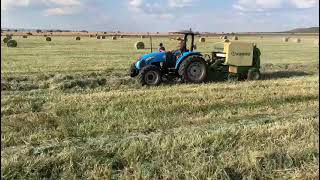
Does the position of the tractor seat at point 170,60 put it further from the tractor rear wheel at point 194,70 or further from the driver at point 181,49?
the tractor rear wheel at point 194,70

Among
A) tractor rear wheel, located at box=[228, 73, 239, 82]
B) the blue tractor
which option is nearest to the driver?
the blue tractor

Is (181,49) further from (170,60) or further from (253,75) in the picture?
(253,75)

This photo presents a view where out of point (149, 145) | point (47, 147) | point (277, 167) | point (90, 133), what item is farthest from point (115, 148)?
point (277, 167)

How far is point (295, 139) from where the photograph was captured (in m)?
6.52

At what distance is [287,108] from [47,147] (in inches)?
217

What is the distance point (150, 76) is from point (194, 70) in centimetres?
136

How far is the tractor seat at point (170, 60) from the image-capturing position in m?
13.6

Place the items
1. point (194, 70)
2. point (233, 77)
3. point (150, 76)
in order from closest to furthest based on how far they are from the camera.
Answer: point (150, 76) → point (194, 70) → point (233, 77)

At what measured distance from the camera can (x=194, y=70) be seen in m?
13.6

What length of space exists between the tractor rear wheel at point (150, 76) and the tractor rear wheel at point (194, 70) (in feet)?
2.31

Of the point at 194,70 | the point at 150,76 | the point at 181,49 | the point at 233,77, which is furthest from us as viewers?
the point at 233,77

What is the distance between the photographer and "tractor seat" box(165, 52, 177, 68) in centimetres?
1361

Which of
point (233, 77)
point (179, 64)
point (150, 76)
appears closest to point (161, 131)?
point (150, 76)

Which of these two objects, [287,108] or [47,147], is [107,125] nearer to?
[47,147]
